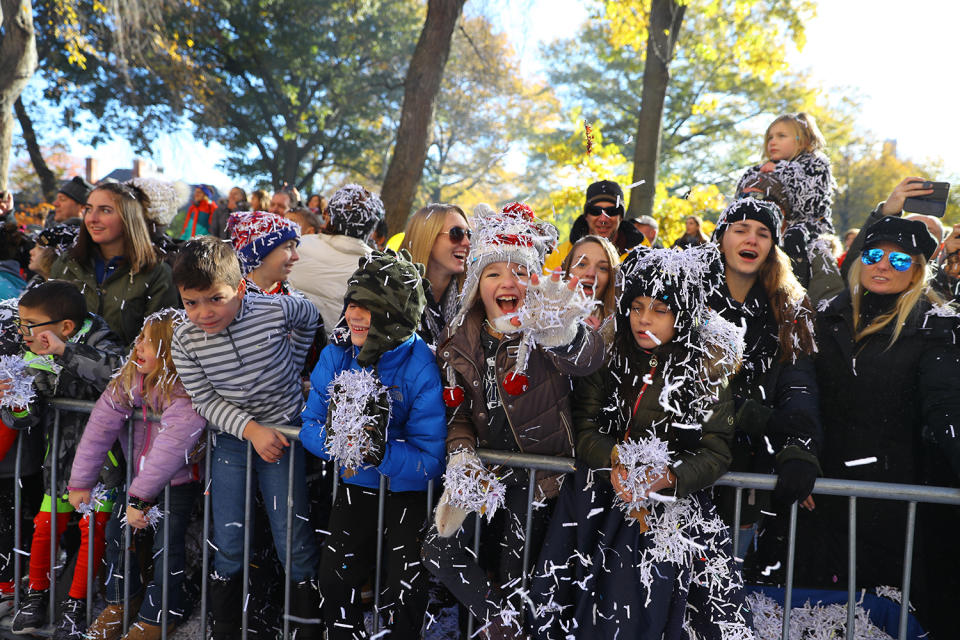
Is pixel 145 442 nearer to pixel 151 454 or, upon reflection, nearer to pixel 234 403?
pixel 151 454

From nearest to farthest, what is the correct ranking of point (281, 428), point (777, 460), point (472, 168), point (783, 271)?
1. point (777, 460)
2. point (281, 428)
3. point (783, 271)
4. point (472, 168)

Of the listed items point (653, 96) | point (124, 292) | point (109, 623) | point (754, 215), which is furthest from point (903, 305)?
point (653, 96)

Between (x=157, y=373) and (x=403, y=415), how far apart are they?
1.34 metres

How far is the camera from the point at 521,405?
281 centimetres

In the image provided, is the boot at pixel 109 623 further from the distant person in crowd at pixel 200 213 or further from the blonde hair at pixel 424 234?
the distant person in crowd at pixel 200 213

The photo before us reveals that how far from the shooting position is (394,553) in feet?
9.45

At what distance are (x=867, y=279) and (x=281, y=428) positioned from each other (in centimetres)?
292

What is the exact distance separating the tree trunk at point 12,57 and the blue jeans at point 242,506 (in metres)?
8.13

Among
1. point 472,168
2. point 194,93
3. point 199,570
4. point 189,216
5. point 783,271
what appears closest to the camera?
point 783,271

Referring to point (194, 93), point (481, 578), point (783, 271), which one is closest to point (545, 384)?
point (481, 578)

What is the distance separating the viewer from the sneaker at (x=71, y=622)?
134 inches

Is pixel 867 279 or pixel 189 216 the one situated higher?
pixel 189 216

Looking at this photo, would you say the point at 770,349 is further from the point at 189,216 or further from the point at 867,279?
the point at 189,216

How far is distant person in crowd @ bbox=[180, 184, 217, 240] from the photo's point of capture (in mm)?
10383
